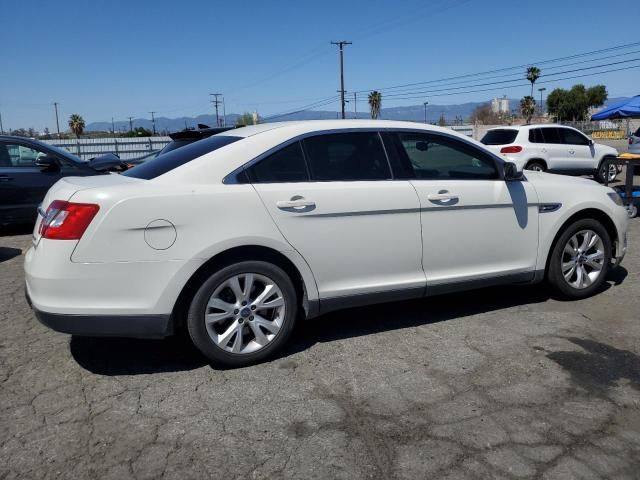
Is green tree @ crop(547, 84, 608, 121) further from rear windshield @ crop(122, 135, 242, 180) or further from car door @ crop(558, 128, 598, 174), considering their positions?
rear windshield @ crop(122, 135, 242, 180)

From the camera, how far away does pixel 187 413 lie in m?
3.26

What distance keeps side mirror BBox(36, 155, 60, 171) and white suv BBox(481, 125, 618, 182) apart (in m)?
10.2

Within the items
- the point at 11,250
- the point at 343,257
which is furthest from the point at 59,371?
the point at 11,250

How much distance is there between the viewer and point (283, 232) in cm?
381

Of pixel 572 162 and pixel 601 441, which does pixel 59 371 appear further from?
pixel 572 162

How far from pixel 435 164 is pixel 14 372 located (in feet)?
10.9

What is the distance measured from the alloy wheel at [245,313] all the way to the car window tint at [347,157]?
86cm

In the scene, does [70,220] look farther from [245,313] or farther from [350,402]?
[350,402]

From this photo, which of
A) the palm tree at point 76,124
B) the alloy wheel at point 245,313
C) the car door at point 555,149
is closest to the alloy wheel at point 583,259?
the alloy wheel at point 245,313

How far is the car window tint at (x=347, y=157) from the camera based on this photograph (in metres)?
4.04

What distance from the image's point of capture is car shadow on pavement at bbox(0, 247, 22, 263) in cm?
725

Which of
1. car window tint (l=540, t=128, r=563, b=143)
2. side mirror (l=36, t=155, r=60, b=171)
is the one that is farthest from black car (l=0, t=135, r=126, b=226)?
car window tint (l=540, t=128, r=563, b=143)

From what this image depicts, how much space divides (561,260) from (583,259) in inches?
11.2

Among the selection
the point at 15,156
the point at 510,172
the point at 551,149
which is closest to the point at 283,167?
the point at 510,172
